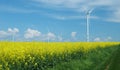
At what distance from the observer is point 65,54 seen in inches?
1242

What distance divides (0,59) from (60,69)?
6.47 m

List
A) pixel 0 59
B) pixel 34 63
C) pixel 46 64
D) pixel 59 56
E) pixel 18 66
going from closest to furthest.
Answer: pixel 0 59 < pixel 18 66 < pixel 34 63 < pixel 46 64 < pixel 59 56

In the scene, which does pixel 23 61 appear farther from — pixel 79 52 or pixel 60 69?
pixel 79 52

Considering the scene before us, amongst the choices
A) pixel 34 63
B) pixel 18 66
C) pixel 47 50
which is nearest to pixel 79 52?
pixel 47 50

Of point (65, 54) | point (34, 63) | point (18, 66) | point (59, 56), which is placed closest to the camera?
point (18, 66)

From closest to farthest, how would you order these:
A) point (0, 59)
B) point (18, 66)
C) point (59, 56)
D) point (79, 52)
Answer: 1. point (0, 59)
2. point (18, 66)
3. point (59, 56)
4. point (79, 52)

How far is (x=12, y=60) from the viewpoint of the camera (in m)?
21.4

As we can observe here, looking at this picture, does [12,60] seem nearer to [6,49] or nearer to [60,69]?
[6,49]

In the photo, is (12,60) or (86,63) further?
(86,63)

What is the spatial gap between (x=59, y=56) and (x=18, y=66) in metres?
7.87

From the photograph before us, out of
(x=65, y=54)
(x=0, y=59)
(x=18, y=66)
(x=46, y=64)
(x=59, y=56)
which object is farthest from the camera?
(x=65, y=54)

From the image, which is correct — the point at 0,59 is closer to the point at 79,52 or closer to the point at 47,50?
the point at 47,50

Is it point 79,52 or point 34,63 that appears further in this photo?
point 79,52

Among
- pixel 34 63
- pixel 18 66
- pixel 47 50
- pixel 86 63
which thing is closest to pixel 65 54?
pixel 86 63
